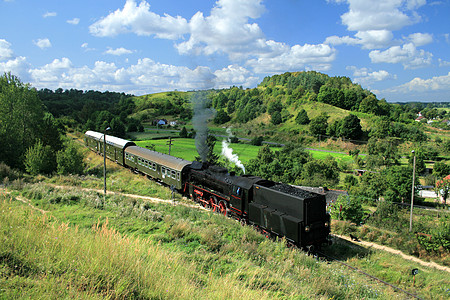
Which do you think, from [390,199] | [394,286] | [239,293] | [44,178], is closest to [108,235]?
[239,293]

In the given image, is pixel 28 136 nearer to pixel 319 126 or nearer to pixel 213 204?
pixel 213 204

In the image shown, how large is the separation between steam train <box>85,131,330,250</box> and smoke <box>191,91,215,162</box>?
4039 mm

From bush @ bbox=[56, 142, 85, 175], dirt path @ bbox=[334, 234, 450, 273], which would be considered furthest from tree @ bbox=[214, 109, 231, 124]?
dirt path @ bbox=[334, 234, 450, 273]

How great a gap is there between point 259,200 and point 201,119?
51.7ft

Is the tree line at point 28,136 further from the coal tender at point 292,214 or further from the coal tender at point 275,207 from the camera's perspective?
the coal tender at point 292,214

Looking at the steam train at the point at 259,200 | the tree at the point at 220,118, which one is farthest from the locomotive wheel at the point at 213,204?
the tree at the point at 220,118

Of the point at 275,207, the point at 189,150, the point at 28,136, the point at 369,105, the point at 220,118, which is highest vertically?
the point at 369,105

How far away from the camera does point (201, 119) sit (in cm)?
2838

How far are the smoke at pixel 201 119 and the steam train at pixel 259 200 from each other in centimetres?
404

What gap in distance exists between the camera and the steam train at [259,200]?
1251 centimetres

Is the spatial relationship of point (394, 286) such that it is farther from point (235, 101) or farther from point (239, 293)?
point (235, 101)

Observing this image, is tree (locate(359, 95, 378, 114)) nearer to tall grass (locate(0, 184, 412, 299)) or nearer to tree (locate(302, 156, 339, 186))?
tree (locate(302, 156, 339, 186))

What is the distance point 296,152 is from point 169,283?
182ft

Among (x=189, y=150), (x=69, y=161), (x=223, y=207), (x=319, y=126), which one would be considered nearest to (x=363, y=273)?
(x=223, y=207)
